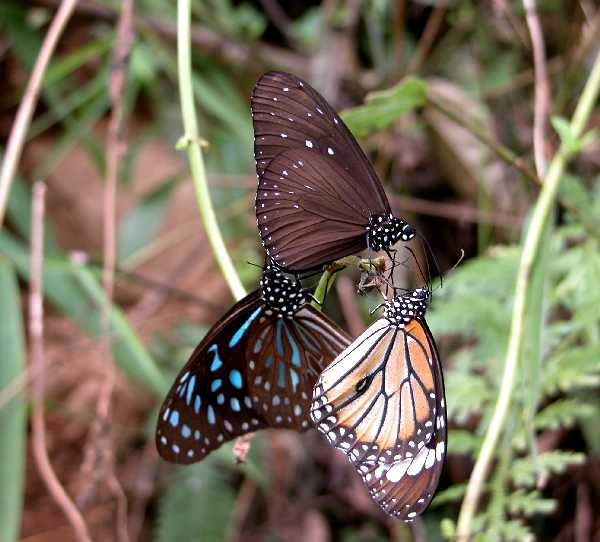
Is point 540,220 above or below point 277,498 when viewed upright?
above

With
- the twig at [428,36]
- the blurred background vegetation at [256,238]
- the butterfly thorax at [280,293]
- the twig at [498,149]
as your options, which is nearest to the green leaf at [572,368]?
the blurred background vegetation at [256,238]

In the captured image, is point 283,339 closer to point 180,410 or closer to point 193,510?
point 180,410

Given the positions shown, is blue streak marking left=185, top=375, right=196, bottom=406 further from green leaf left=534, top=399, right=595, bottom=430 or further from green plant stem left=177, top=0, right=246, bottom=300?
green leaf left=534, top=399, right=595, bottom=430

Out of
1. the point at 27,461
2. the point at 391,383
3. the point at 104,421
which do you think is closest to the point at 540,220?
the point at 391,383

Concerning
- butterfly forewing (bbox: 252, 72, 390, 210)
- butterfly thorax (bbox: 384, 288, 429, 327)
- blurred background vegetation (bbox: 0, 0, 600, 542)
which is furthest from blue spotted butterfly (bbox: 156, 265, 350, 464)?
blurred background vegetation (bbox: 0, 0, 600, 542)

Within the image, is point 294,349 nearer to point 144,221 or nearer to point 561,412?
point 561,412

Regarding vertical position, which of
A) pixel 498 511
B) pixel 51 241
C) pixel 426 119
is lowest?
pixel 498 511

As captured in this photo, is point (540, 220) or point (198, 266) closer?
point (540, 220)
